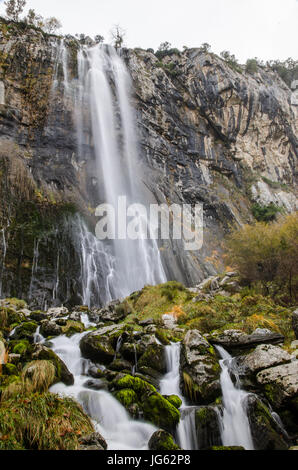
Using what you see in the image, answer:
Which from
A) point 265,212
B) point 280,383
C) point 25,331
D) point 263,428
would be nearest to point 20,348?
point 25,331

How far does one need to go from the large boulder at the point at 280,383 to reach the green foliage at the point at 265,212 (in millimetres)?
33918

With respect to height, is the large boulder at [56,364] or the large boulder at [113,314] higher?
the large boulder at [113,314]

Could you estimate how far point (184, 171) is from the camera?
35656 millimetres

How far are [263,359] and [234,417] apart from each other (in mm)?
1529

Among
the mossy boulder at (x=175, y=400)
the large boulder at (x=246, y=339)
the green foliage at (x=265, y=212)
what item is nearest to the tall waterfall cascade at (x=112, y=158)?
the large boulder at (x=246, y=339)

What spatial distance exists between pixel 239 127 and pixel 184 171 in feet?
46.4

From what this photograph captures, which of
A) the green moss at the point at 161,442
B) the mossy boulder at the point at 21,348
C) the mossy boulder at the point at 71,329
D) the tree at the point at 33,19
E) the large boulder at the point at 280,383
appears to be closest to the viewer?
the green moss at the point at 161,442

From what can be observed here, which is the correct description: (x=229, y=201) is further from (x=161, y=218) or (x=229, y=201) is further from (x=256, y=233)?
(x=256, y=233)

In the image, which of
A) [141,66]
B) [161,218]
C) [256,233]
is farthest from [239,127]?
[256,233]

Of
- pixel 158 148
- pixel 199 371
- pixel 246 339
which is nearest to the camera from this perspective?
pixel 199 371

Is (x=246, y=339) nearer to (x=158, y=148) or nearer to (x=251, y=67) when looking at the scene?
(x=158, y=148)

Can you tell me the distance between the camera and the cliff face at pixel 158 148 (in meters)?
21.7

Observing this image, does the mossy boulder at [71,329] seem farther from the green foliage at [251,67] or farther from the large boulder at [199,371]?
the green foliage at [251,67]

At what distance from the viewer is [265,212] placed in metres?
39.3
